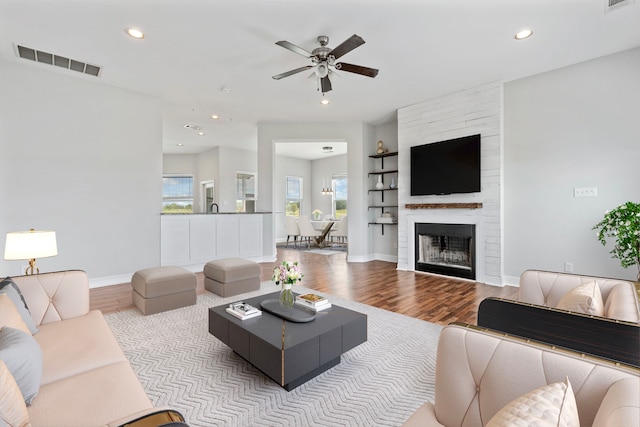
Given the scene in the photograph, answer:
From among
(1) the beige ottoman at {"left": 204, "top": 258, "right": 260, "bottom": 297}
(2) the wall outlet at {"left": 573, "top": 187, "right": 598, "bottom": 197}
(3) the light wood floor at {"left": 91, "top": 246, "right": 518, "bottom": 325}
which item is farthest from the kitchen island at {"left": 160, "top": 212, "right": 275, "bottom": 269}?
(2) the wall outlet at {"left": 573, "top": 187, "right": 598, "bottom": 197}

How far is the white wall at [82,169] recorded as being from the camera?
147 inches

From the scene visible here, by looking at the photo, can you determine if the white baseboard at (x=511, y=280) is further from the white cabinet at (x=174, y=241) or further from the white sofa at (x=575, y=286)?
the white cabinet at (x=174, y=241)

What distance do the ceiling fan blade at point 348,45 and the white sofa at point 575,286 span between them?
247cm

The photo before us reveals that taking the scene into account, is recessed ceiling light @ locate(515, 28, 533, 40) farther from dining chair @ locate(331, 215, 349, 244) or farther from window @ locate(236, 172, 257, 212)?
window @ locate(236, 172, 257, 212)

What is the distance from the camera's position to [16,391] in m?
0.96

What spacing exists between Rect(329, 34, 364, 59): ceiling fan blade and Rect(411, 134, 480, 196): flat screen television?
2.67 meters

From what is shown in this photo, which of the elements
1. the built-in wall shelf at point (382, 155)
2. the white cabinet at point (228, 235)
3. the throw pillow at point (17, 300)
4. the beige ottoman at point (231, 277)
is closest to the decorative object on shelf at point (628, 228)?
the built-in wall shelf at point (382, 155)

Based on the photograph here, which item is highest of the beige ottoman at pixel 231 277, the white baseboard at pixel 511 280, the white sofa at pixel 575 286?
the white sofa at pixel 575 286

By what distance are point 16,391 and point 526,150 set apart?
5382 mm

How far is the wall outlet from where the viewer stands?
371 cm

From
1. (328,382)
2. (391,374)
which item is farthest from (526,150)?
(328,382)

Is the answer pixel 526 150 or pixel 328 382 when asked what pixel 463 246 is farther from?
pixel 328 382

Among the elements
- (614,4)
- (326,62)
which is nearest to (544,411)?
(326,62)

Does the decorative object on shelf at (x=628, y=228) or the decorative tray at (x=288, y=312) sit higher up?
the decorative object on shelf at (x=628, y=228)
